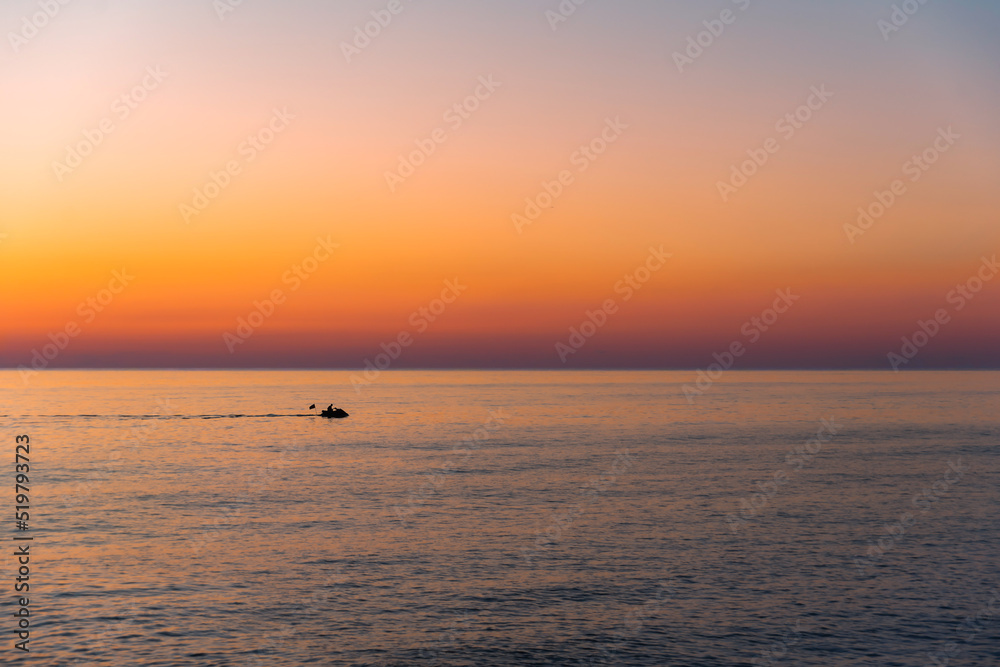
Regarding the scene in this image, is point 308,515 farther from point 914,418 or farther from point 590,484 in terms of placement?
point 914,418

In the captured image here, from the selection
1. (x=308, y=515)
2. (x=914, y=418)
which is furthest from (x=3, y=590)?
(x=914, y=418)

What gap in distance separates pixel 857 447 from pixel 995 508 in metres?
50.9
